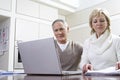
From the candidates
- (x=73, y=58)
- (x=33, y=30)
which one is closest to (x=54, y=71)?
(x=73, y=58)

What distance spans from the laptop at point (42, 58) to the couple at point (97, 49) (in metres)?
0.26

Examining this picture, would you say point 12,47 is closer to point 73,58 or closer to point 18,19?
point 18,19

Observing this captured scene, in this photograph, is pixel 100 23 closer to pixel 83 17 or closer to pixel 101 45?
pixel 101 45

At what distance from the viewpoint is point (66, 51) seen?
138 centimetres

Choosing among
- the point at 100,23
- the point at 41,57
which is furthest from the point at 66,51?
the point at 41,57

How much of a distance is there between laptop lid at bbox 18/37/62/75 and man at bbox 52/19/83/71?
1.08ft

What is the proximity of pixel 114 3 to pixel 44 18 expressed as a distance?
3.59 ft

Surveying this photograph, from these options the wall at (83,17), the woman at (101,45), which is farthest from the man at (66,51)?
the wall at (83,17)

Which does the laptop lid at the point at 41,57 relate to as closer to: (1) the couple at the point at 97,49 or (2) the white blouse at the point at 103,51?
(1) the couple at the point at 97,49

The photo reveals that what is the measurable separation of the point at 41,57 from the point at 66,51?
0.50 meters

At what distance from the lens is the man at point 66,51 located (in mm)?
1361

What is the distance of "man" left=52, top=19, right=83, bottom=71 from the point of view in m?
1.36

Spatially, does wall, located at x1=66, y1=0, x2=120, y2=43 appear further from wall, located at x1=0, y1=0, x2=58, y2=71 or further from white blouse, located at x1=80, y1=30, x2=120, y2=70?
white blouse, located at x1=80, y1=30, x2=120, y2=70

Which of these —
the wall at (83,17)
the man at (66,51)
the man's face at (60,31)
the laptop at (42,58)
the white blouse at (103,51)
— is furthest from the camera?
the wall at (83,17)
